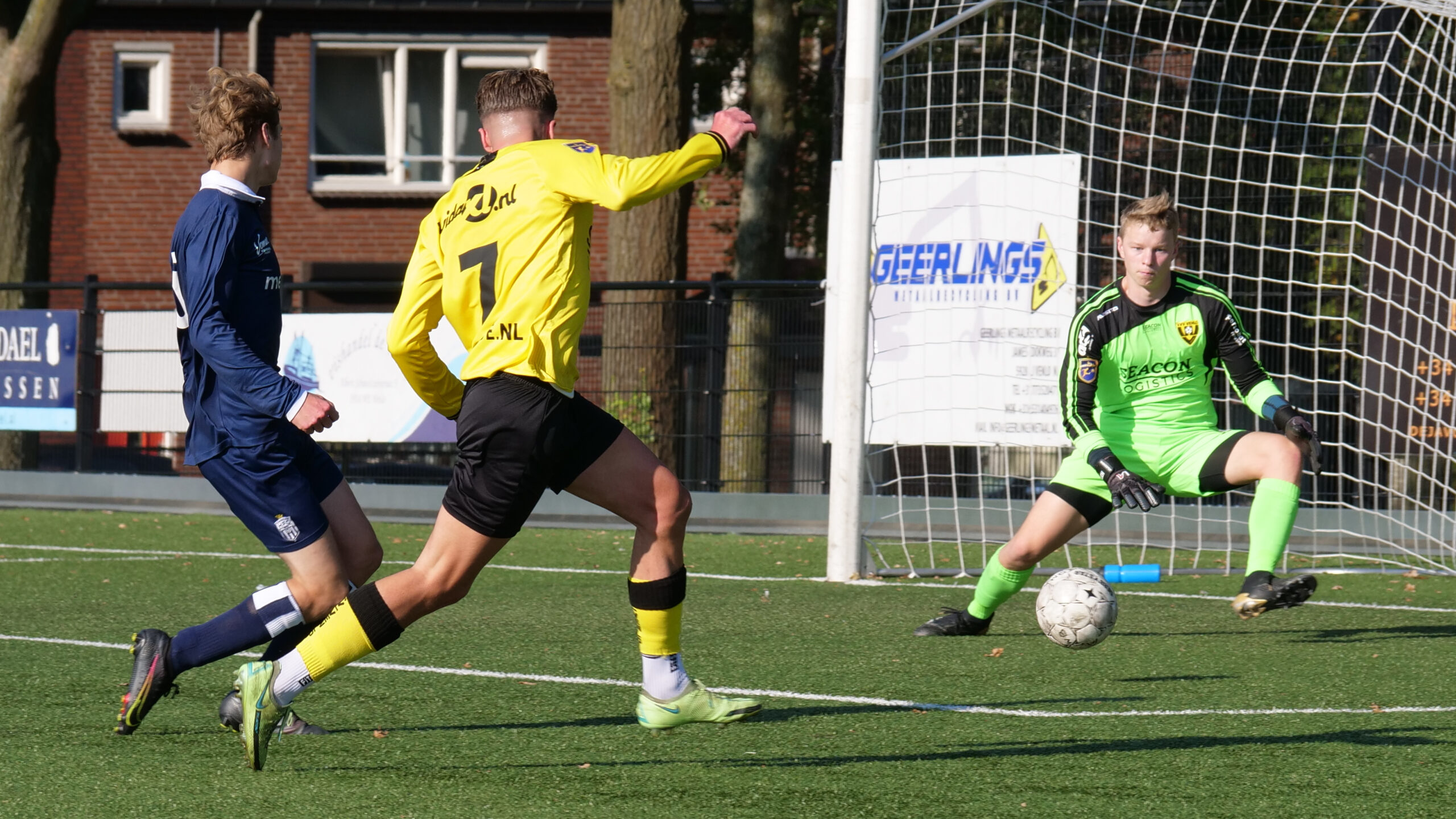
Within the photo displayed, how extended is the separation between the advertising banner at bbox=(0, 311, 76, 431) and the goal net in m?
8.38

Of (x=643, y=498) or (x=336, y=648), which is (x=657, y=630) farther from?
(x=336, y=648)

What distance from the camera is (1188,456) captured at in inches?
273

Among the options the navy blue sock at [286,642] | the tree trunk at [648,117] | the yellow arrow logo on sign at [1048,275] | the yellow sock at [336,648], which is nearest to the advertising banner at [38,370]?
the tree trunk at [648,117]

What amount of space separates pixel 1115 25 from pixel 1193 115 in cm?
115

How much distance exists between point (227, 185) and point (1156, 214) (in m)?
3.77

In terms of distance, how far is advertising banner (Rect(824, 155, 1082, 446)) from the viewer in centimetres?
962

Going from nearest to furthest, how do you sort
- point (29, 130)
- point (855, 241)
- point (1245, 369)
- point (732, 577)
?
point (1245, 369) → point (855, 241) → point (732, 577) → point (29, 130)

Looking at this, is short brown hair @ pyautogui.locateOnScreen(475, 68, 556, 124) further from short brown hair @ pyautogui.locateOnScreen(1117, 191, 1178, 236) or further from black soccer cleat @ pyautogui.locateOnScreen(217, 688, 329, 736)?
short brown hair @ pyautogui.locateOnScreen(1117, 191, 1178, 236)

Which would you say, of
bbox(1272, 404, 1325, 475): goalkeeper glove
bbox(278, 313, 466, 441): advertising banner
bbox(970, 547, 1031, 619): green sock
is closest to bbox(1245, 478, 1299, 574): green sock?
bbox(1272, 404, 1325, 475): goalkeeper glove

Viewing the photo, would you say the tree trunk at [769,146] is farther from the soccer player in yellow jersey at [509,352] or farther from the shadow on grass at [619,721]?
the soccer player in yellow jersey at [509,352]


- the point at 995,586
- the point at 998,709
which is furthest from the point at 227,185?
the point at 995,586

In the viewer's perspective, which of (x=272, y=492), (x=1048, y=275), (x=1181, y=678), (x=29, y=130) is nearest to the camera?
(x=272, y=492)

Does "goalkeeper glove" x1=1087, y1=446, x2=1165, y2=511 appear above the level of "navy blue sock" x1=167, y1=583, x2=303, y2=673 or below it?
above

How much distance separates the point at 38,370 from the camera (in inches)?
623
